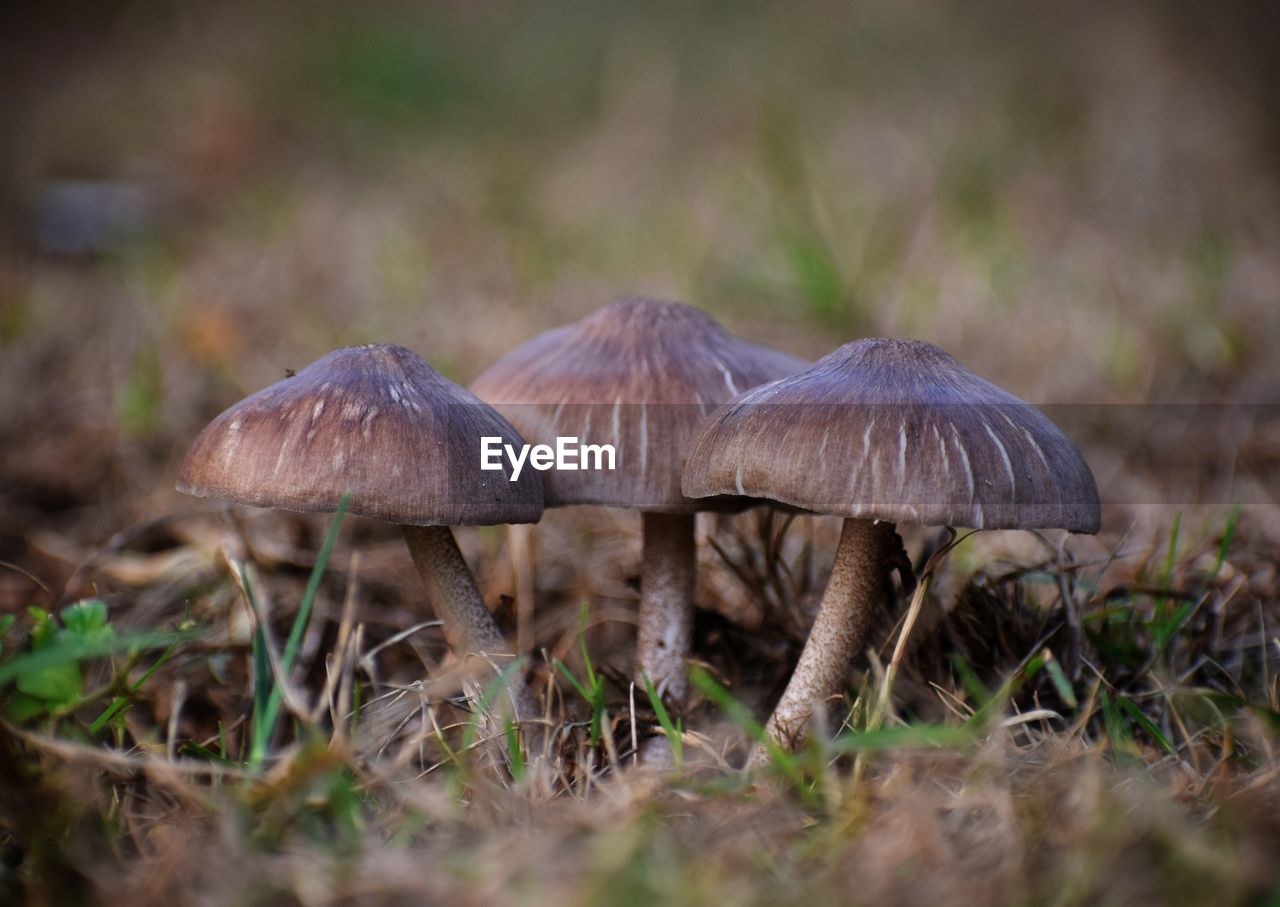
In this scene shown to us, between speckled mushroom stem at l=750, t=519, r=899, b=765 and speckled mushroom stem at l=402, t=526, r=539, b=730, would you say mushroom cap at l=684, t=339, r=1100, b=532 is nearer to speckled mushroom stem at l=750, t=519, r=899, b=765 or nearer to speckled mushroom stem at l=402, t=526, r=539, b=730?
speckled mushroom stem at l=750, t=519, r=899, b=765

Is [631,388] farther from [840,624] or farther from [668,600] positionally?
[840,624]

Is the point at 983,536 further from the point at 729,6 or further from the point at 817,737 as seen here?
the point at 729,6

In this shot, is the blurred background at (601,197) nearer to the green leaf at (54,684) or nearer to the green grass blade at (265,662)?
the green leaf at (54,684)

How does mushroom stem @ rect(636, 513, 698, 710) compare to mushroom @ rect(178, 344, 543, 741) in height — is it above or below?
below

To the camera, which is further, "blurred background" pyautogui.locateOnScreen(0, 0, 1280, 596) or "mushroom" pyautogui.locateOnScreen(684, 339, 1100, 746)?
"blurred background" pyautogui.locateOnScreen(0, 0, 1280, 596)

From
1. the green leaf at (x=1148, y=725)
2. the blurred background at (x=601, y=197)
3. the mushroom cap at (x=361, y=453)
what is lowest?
the green leaf at (x=1148, y=725)

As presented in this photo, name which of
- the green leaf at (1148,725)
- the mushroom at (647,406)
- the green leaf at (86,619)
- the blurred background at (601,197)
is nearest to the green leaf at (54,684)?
the green leaf at (86,619)

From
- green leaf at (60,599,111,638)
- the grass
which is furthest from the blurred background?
the grass
